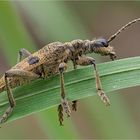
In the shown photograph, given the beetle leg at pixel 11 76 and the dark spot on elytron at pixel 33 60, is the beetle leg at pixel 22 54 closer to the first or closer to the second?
the dark spot on elytron at pixel 33 60

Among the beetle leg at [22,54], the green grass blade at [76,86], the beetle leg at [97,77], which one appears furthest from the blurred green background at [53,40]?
the beetle leg at [97,77]

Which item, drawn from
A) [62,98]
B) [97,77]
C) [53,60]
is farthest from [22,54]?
[97,77]

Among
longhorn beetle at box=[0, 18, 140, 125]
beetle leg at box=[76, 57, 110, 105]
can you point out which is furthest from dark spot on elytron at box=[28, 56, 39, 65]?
beetle leg at box=[76, 57, 110, 105]

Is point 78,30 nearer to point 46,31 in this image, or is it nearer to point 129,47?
point 46,31

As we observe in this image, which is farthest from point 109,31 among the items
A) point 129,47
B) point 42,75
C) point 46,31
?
point 42,75

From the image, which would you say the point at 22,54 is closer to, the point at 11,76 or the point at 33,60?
the point at 33,60

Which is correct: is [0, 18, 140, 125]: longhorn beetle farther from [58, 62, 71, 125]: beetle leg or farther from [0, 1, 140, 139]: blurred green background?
[0, 1, 140, 139]: blurred green background

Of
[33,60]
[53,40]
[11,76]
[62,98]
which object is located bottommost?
[62,98]
